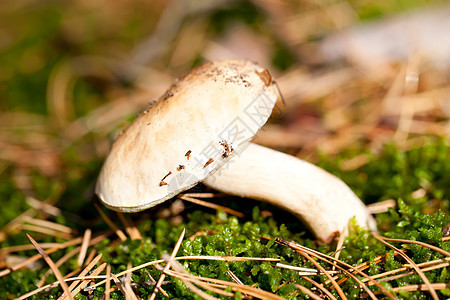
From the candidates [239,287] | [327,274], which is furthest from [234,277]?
[327,274]

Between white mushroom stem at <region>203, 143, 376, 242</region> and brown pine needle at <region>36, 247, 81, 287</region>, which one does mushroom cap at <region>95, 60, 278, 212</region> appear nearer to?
white mushroom stem at <region>203, 143, 376, 242</region>

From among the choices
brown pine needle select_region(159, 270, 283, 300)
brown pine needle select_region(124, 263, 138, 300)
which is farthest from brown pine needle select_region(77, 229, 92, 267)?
brown pine needle select_region(159, 270, 283, 300)

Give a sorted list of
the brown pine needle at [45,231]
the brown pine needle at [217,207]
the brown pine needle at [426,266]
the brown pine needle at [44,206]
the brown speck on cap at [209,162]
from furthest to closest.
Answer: the brown pine needle at [44,206]
the brown pine needle at [45,231]
the brown pine needle at [217,207]
the brown pine needle at [426,266]
the brown speck on cap at [209,162]

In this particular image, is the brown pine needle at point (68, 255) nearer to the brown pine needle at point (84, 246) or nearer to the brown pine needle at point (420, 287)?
the brown pine needle at point (84, 246)

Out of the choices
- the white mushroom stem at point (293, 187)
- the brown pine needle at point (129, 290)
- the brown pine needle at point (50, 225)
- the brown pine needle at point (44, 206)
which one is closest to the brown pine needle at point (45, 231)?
the brown pine needle at point (50, 225)

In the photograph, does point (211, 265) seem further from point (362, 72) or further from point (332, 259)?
point (362, 72)
